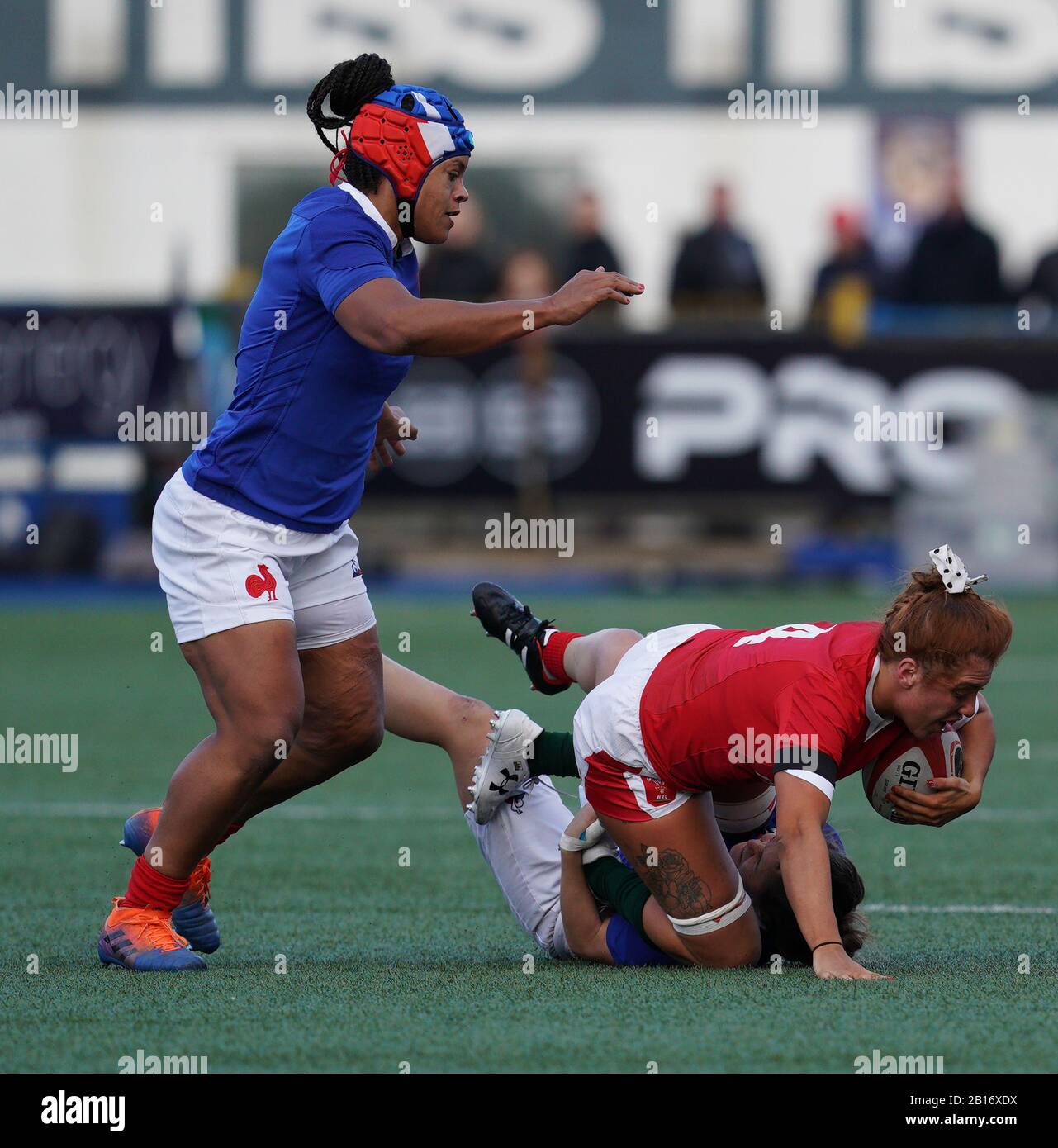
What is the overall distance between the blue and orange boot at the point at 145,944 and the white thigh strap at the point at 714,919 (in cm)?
108

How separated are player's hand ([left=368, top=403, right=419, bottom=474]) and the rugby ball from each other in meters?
1.44

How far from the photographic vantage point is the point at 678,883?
4652mm

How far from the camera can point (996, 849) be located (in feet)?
22.5

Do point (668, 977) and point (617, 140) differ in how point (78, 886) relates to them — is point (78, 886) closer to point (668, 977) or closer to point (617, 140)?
point (668, 977)

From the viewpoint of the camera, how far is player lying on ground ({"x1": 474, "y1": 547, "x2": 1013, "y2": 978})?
4.36m

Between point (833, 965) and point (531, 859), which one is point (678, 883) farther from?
point (531, 859)

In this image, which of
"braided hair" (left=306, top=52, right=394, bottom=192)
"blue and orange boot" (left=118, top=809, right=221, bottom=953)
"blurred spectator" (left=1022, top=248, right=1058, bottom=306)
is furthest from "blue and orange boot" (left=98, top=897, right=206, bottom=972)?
"blurred spectator" (left=1022, top=248, right=1058, bottom=306)

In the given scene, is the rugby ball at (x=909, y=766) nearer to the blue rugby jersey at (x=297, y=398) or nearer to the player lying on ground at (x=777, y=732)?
the player lying on ground at (x=777, y=732)

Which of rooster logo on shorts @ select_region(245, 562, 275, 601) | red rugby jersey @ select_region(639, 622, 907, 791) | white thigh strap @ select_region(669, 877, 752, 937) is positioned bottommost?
white thigh strap @ select_region(669, 877, 752, 937)

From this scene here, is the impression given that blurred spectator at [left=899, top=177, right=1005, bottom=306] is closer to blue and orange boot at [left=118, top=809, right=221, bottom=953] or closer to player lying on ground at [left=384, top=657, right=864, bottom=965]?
player lying on ground at [left=384, top=657, right=864, bottom=965]

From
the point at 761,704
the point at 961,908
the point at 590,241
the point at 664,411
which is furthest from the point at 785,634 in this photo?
the point at 590,241

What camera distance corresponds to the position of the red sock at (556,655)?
18.2 ft

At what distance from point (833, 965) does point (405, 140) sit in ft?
6.71
